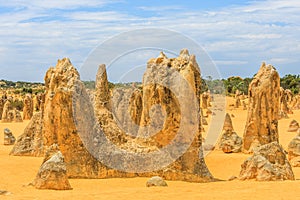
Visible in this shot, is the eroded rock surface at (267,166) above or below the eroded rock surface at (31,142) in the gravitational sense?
below

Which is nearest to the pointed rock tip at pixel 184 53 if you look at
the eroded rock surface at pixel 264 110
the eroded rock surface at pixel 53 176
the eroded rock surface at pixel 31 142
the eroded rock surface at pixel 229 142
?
the eroded rock surface at pixel 53 176

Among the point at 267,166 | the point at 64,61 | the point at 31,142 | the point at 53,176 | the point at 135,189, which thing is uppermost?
the point at 64,61

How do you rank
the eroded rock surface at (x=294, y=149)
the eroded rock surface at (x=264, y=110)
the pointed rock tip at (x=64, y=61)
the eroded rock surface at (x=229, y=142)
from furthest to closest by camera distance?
the eroded rock surface at (x=229, y=142), the eroded rock surface at (x=264, y=110), the eroded rock surface at (x=294, y=149), the pointed rock tip at (x=64, y=61)

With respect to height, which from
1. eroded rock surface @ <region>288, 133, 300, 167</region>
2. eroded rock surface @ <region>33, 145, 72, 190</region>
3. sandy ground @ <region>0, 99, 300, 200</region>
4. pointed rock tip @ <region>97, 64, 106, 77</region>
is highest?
pointed rock tip @ <region>97, 64, 106, 77</region>

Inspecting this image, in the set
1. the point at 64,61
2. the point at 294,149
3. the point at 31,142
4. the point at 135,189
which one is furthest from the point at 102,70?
the point at 294,149

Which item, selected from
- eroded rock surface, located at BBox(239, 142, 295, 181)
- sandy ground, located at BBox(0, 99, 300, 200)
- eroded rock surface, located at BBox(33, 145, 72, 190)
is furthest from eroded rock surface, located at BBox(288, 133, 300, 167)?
eroded rock surface, located at BBox(33, 145, 72, 190)

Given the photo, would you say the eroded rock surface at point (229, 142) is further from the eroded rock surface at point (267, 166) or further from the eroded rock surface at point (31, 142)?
the eroded rock surface at point (267, 166)

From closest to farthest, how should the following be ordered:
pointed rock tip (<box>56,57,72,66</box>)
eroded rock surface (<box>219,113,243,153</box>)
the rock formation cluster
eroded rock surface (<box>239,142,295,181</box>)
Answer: eroded rock surface (<box>239,142,295,181</box>) < the rock formation cluster < pointed rock tip (<box>56,57,72,66</box>) < eroded rock surface (<box>219,113,243,153</box>)

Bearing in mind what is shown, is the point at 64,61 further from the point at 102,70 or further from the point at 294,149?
the point at 294,149

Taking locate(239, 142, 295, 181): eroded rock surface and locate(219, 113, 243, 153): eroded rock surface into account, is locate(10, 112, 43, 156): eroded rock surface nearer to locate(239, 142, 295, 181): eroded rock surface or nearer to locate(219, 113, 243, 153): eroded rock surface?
locate(219, 113, 243, 153): eroded rock surface

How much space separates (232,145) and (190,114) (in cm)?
679

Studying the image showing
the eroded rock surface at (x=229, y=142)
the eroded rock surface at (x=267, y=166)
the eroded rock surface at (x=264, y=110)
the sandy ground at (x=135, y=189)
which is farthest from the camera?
the eroded rock surface at (x=229, y=142)

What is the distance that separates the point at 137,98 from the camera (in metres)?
21.8

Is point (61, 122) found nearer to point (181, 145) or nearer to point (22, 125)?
point (181, 145)
